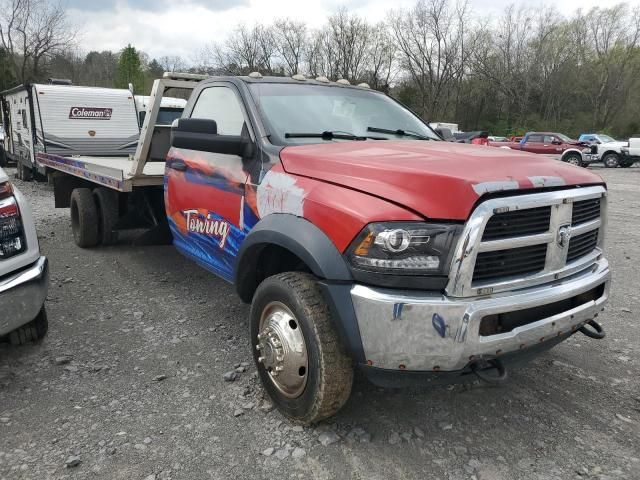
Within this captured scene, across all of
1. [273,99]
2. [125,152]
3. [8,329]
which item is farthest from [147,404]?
[125,152]

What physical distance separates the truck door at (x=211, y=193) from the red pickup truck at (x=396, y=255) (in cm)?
5

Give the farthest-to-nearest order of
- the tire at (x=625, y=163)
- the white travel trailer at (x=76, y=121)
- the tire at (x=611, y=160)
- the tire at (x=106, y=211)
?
the tire at (x=611, y=160) < the tire at (x=625, y=163) < the white travel trailer at (x=76, y=121) < the tire at (x=106, y=211)

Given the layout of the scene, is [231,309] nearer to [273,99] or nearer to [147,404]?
[147,404]

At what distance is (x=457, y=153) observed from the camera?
283cm

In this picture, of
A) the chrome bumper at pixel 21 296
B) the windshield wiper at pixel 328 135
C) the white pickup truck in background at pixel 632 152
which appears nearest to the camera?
the chrome bumper at pixel 21 296

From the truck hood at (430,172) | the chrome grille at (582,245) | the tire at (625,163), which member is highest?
the truck hood at (430,172)

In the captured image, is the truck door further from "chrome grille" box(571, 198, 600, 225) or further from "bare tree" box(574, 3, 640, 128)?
"bare tree" box(574, 3, 640, 128)

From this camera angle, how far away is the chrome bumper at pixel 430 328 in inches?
84.4

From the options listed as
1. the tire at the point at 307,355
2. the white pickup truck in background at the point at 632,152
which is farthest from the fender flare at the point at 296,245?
the white pickup truck in background at the point at 632,152

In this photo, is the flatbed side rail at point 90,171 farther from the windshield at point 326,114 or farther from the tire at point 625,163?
the tire at point 625,163

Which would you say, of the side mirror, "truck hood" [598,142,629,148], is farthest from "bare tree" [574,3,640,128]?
the side mirror

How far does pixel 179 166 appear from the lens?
413 cm

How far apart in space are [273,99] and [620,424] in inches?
113

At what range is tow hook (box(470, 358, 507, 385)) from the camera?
2.30m
